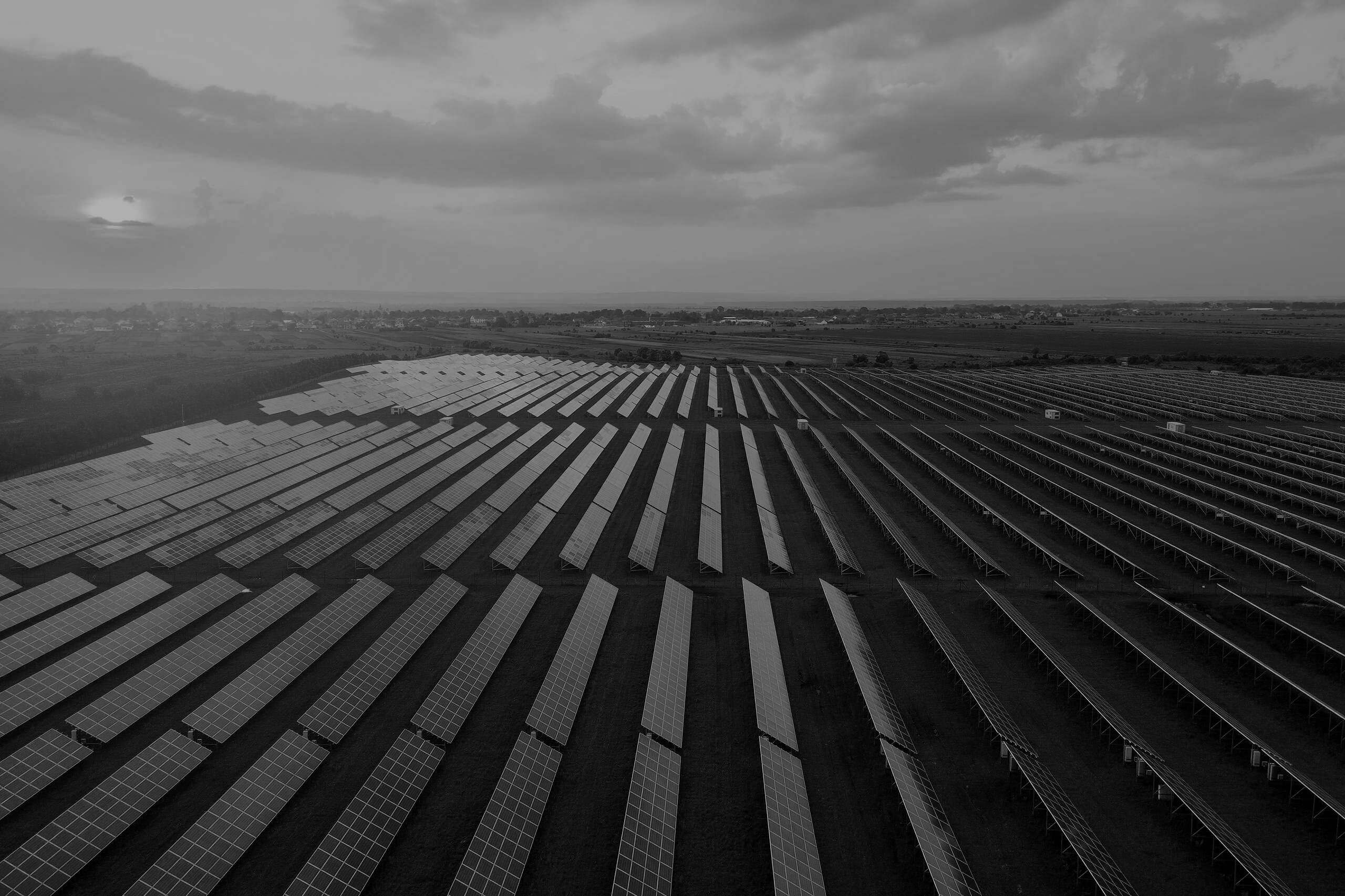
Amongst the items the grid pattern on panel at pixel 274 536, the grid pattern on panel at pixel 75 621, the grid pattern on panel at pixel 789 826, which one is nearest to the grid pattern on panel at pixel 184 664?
the grid pattern on panel at pixel 75 621

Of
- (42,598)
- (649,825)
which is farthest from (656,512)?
(42,598)

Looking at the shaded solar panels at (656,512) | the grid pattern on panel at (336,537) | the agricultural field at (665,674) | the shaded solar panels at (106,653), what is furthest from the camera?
the grid pattern on panel at (336,537)

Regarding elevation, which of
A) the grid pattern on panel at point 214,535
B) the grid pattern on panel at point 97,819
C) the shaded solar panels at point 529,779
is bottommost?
the grid pattern on panel at point 97,819

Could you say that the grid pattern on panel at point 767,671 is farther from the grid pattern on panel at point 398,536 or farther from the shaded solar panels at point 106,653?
the shaded solar panels at point 106,653

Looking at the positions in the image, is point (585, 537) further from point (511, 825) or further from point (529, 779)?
point (511, 825)

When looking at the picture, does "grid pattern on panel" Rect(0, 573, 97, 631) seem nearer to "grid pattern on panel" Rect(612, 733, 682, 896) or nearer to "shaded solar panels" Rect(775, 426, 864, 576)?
"grid pattern on panel" Rect(612, 733, 682, 896)

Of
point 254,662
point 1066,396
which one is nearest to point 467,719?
point 254,662

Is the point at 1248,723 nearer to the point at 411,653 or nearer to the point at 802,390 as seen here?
the point at 411,653
